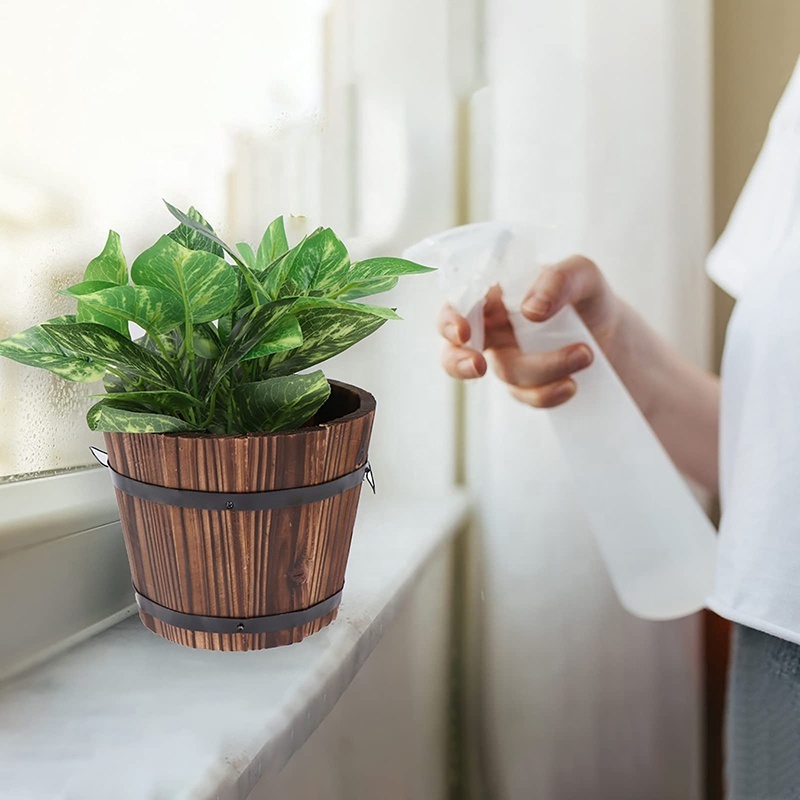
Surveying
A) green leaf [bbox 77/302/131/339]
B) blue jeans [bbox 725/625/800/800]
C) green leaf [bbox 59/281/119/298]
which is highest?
green leaf [bbox 59/281/119/298]

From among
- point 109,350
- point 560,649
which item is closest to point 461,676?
point 560,649

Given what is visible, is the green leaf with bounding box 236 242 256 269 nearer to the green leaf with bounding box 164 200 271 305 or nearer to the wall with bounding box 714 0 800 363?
the green leaf with bounding box 164 200 271 305

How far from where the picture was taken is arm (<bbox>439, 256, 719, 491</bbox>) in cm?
62

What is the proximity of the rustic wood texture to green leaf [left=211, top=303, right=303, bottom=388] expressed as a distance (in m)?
0.04

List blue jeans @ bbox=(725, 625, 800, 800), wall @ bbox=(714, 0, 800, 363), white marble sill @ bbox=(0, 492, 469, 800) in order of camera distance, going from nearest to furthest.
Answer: white marble sill @ bbox=(0, 492, 469, 800)
blue jeans @ bbox=(725, 625, 800, 800)
wall @ bbox=(714, 0, 800, 363)

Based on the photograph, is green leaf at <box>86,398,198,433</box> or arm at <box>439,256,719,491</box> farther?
arm at <box>439,256,719,491</box>

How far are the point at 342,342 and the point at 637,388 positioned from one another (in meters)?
0.55

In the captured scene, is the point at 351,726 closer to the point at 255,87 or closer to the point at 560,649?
the point at 560,649

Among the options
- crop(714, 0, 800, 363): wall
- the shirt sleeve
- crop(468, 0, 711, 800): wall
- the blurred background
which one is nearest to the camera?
the shirt sleeve

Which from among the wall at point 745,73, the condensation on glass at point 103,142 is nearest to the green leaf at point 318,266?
the condensation on glass at point 103,142

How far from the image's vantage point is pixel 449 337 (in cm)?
62

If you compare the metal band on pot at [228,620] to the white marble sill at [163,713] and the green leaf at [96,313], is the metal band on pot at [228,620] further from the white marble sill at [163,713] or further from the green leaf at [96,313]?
the green leaf at [96,313]

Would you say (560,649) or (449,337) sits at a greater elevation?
(449,337)

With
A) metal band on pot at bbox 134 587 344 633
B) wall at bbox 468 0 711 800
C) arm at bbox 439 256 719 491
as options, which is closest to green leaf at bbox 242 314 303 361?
metal band on pot at bbox 134 587 344 633
